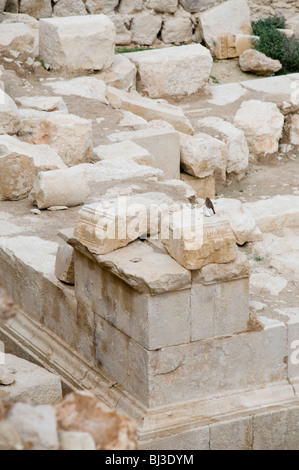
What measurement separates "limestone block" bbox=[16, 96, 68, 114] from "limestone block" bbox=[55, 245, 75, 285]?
400cm

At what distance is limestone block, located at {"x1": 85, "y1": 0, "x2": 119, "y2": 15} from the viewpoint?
1421cm

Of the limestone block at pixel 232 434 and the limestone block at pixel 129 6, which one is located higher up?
the limestone block at pixel 129 6

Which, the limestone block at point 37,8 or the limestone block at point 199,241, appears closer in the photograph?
the limestone block at point 199,241

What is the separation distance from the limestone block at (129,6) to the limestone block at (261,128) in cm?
361

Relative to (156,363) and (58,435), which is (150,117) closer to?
(156,363)

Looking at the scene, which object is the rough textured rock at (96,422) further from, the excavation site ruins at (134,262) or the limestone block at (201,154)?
the limestone block at (201,154)

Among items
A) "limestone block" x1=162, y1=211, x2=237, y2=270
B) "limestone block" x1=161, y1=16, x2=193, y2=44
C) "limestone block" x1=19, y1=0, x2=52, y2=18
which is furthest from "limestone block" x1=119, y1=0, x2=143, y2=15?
"limestone block" x1=162, y1=211, x2=237, y2=270

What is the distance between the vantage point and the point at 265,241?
8.35 meters

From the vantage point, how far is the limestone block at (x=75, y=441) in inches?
122

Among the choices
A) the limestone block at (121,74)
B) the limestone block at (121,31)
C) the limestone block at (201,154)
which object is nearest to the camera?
the limestone block at (201,154)

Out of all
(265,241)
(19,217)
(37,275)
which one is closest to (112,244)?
(37,275)

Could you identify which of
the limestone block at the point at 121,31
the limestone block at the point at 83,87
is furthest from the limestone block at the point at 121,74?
the limestone block at the point at 121,31

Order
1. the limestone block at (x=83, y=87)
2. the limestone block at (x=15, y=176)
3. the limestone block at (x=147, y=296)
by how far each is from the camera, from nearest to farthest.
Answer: the limestone block at (x=147, y=296) < the limestone block at (x=15, y=176) < the limestone block at (x=83, y=87)

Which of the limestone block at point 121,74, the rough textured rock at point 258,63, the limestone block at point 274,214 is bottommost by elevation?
the limestone block at point 274,214
